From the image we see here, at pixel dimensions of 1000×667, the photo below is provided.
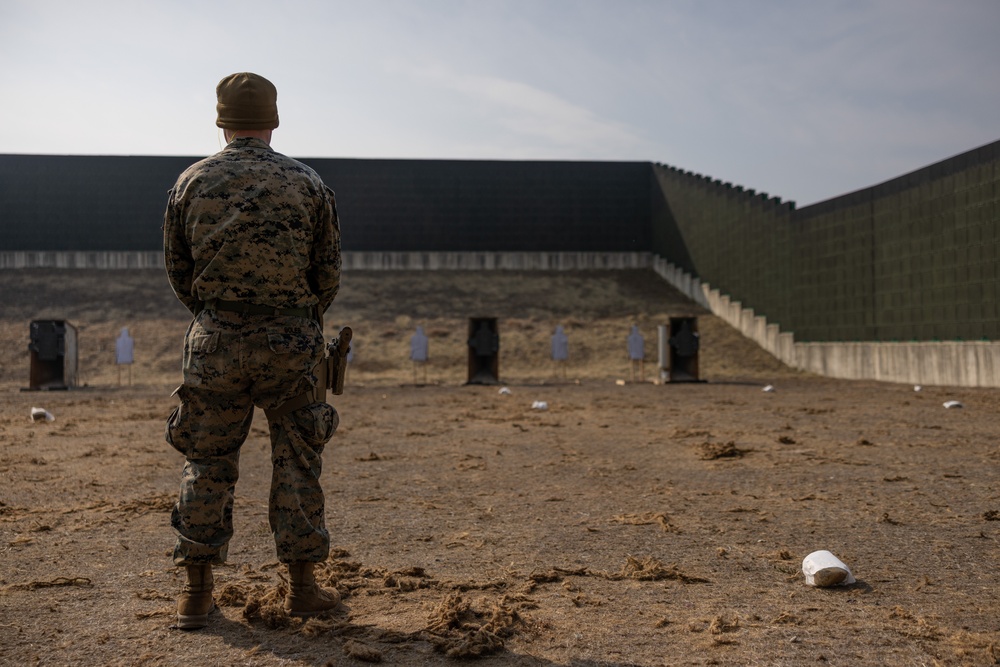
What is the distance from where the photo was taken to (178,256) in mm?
3348

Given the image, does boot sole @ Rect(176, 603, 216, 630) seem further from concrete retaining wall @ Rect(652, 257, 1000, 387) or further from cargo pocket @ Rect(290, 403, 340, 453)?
concrete retaining wall @ Rect(652, 257, 1000, 387)

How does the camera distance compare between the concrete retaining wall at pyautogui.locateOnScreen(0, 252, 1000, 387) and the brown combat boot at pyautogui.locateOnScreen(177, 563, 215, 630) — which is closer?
the brown combat boot at pyautogui.locateOnScreen(177, 563, 215, 630)

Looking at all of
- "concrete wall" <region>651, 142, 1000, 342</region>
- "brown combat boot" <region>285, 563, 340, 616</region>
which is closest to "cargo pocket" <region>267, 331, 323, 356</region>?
"brown combat boot" <region>285, 563, 340, 616</region>

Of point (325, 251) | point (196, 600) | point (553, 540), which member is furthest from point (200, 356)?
point (553, 540)

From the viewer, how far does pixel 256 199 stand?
3.26m

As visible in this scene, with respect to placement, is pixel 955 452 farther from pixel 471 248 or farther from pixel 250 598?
pixel 471 248

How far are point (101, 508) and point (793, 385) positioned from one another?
1541cm

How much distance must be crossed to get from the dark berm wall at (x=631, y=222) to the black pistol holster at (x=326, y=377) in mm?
15237

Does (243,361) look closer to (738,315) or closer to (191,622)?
(191,622)

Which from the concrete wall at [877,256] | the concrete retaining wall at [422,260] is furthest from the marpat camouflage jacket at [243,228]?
the concrete retaining wall at [422,260]

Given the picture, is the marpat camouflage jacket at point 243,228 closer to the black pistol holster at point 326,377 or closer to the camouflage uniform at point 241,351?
the camouflage uniform at point 241,351

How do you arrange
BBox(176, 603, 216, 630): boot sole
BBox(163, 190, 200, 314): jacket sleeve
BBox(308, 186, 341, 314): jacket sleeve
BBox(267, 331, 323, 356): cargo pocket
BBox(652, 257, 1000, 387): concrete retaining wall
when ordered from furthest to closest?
1. BBox(652, 257, 1000, 387): concrete retaining wall
2. BBox(308, 186, 341, 314): jacket sleeve
3. BBox(163, 190, 200, 314): jacket sleeve
4. BBox(267, 331, 323, 356): cargo pocket
5. BBox(176, 603, 216, 630): boot sole

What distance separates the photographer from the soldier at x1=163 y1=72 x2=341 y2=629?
3.16m

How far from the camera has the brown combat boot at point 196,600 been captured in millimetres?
3086
